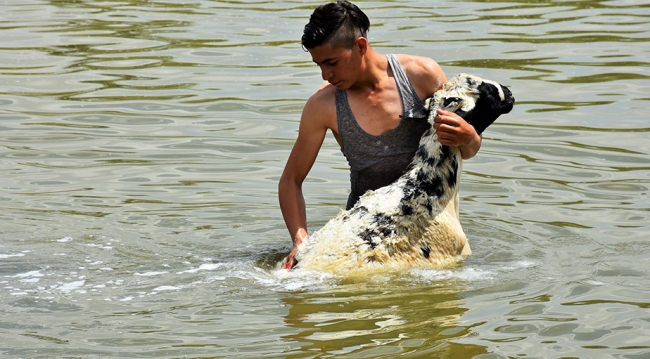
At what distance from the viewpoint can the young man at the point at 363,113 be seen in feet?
20.1

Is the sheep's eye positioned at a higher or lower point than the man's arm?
higher

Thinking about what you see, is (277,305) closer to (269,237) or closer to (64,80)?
(269,237)

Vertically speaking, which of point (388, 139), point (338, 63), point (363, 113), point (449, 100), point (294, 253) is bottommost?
point (294, 253)

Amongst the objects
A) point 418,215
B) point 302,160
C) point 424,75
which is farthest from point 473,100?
point 302,160

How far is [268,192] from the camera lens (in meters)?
7.98

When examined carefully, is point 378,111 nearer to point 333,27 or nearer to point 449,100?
point 449,100

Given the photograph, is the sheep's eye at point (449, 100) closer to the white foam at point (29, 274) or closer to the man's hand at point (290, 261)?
the man's hand at point (290, 261)

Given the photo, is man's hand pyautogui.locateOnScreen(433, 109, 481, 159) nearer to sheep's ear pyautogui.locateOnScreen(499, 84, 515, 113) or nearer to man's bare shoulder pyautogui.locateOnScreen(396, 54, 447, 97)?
sheep's ear pyautogui.locateOnScreen(499, 84, 515, 113)

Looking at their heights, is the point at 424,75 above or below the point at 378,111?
above

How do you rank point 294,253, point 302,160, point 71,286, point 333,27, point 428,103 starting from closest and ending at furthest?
point 71,286
point 333,27
point 294,253
point 428,103
point 302,160

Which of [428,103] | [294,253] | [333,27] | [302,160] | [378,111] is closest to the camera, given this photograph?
[333,27]

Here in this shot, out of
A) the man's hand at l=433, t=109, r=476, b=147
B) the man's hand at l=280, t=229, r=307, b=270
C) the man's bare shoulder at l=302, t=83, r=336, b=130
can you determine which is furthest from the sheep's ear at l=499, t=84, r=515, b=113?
the man's hand at l=280, t=229, r=307, b=270

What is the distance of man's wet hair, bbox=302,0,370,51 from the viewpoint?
5.95 metres

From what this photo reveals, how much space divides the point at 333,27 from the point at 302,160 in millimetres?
901
